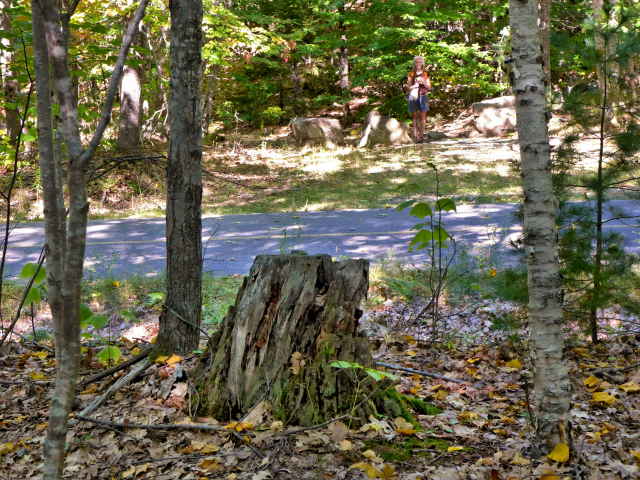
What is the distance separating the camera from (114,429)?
3127 millimetres

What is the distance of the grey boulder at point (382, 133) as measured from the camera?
58.6 ft

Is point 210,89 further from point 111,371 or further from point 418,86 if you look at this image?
point 111,371

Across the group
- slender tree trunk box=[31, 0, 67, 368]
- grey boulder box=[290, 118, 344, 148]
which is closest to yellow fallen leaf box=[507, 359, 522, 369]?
slender tree trunk box=[31, 0, 67, 368]

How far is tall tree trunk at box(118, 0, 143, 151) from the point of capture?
14.7 metres

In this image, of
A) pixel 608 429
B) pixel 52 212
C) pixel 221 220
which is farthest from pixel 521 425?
pixel 221 220

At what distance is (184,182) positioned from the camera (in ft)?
12.6

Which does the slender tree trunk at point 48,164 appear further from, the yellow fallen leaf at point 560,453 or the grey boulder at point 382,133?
the grey boulder at point 382,133

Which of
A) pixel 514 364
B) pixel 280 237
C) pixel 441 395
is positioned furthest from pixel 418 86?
pixel 441 395

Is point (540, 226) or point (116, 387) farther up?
point (540, 226)

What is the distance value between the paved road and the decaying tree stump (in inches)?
131

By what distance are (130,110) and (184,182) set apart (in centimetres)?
1201

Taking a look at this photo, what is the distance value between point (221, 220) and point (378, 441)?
7.72 m

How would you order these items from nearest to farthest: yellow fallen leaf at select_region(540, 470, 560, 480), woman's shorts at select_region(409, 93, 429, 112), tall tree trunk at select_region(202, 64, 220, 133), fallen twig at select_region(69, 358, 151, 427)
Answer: yellow fallen leaf at select_region(540, 470, 560, 480)
fallen twig at select_region(69, 358, 151, 427)
woman's shorts at select_region(409, 93, 429, 112)
tall tree trunk at select_region(202, 64, 220, 133)

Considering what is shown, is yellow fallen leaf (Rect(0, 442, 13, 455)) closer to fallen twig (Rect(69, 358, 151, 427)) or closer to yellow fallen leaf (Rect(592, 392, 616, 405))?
fallen twig (Rect(69, 358, 151, 427))
